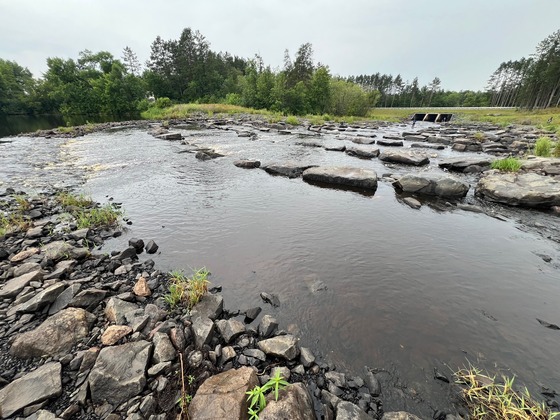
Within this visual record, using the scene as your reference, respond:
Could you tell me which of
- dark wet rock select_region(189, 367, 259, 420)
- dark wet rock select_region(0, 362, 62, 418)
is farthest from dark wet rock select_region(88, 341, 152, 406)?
dark wet rock select_region(189, 367, 259, 420)

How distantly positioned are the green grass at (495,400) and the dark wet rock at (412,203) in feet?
21.7

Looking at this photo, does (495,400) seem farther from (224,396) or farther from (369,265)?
(224,396)

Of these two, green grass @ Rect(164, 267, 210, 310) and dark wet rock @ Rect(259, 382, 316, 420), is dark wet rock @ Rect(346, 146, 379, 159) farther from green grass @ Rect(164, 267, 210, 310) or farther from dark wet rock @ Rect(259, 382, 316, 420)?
dark wet rock @ Rect(259, 382, 316, 420)

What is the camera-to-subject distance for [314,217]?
8.34 m

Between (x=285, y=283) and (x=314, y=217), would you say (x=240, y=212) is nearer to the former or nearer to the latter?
(x=314, y=217)

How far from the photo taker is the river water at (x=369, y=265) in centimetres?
387

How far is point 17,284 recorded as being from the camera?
457 cm

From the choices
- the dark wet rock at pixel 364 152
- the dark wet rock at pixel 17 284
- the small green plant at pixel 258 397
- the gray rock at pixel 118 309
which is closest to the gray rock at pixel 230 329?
the small green plant at pixel 258 397

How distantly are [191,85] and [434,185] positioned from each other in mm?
76021

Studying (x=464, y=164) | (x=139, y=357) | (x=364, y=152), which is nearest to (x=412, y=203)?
(x=464, y=164)

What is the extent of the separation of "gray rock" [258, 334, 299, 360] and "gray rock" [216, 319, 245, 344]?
40 cm

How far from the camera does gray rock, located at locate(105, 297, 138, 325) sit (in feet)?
12.9

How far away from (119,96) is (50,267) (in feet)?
225

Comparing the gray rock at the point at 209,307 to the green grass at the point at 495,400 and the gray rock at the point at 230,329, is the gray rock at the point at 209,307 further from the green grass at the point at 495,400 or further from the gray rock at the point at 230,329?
the green grass at the point at 495,400
